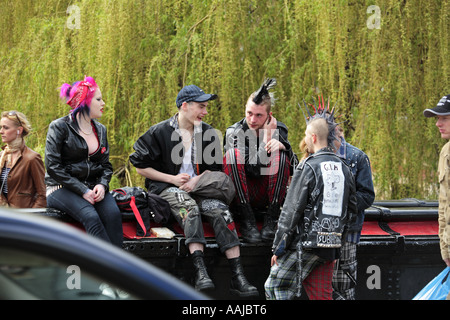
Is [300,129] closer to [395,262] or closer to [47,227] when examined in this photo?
[395,262]

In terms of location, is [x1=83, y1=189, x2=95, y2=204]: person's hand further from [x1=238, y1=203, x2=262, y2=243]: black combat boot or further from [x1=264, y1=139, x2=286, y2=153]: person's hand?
A: [x1=264, y1=139, x2=286, y2=153]: person's hand

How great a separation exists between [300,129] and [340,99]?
607 mm

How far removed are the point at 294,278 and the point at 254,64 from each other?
3.16 m

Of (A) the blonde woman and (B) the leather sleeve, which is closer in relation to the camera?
(B) the leather sleeve

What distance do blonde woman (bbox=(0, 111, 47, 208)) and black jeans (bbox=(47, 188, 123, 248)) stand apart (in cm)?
64

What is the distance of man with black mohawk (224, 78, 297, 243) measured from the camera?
5562 millimetres

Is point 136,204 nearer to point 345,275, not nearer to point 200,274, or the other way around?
point 200,274

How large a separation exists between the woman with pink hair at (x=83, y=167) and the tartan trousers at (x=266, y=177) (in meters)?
1.00

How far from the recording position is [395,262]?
5.75 m

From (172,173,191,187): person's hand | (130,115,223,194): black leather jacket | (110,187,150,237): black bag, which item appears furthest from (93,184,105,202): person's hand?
(172,173,191,187): person's hand

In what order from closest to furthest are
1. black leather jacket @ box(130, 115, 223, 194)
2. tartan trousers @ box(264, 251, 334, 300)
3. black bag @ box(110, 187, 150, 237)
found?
1. tartan trousers @ box(264, 251, 334, 300)
2. black bag @ box(110, 187, 150, 237)
3. black leather jacket @ box(130, 115, 223, 194)

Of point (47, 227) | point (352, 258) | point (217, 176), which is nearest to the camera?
point (47, 227)

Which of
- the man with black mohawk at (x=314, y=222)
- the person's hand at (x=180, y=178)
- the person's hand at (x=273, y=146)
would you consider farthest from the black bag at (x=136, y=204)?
the man with black mohawk at (x=314, y=222)
